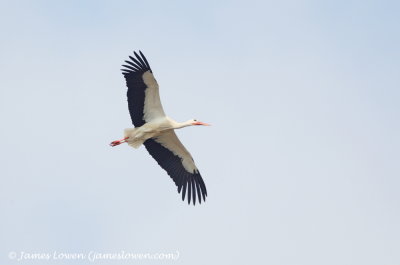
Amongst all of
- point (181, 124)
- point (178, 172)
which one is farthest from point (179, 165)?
point (181, 124)

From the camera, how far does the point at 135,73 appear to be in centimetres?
2484

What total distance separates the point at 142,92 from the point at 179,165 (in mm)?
2237

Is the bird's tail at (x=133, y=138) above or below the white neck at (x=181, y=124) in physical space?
below

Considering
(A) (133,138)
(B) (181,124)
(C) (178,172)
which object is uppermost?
(B) (181,124)

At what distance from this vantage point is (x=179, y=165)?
86.1 ft

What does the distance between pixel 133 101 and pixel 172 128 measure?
1.12 m

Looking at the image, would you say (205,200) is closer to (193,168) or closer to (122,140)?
(193,168)

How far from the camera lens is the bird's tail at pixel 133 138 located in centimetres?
2550

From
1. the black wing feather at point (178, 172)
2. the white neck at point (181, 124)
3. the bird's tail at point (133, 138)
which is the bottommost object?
the black wing feather at point (178, 172)

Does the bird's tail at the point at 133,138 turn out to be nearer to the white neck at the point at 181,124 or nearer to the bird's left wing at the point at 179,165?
the bird's left wing at the point at 179,165

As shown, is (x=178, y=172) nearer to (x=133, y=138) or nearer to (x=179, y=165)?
(x=179, y=165)

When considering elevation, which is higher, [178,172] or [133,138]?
[133,138]

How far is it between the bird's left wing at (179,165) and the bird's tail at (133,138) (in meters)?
0.36

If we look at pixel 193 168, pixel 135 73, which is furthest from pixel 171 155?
pixel 135 73
